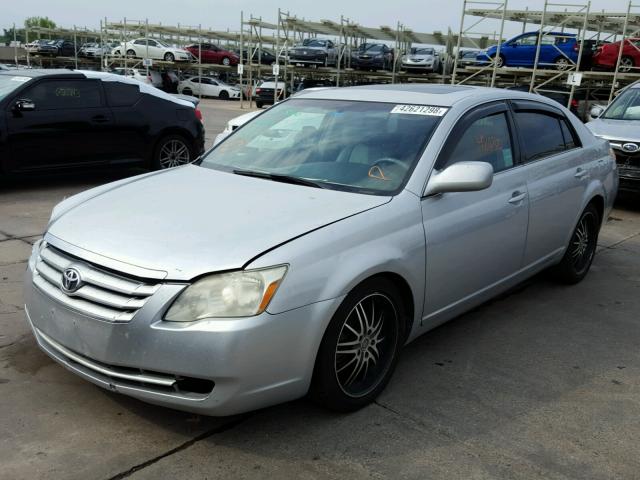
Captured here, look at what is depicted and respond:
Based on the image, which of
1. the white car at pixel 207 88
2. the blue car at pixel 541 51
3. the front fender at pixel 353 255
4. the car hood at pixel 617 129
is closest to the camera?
the front fender at pixel 353 255

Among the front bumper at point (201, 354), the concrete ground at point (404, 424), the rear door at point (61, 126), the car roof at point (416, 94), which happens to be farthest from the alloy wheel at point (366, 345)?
the rear door at point (61, 126)

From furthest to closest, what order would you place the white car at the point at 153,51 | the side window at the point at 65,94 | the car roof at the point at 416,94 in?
1. the white car at the point at 153,51
2. the side window at the point at 65,94
3. the car roof at the point at 416,94

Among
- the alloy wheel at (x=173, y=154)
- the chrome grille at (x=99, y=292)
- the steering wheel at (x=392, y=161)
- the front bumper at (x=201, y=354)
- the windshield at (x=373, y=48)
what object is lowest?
the alloy wheel at (x=173, y=154)

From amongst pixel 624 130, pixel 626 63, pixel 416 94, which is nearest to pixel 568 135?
pixel 416 94

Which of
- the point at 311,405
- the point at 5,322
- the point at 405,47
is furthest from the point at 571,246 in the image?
the point at 405,47

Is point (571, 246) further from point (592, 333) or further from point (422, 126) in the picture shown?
point (422, 126)

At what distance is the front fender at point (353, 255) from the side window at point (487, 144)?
60 cm

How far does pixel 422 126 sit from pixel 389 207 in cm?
75

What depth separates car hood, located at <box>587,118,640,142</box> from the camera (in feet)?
27.9

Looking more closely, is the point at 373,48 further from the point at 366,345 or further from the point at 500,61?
the point at 366,345

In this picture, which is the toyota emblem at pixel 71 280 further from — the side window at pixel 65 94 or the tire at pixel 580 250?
the side window at pixel 65 94

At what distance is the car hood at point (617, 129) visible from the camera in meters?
8.52

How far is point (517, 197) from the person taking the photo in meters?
4.10

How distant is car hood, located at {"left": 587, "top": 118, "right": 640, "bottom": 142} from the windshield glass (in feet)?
0.65
